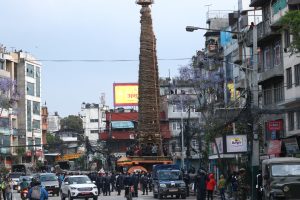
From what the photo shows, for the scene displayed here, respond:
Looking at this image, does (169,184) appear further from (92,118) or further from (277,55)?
(92,118)

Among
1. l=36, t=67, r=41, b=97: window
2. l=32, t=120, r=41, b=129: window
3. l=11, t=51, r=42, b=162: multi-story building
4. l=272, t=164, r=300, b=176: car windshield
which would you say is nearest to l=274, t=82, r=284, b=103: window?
l=272, t=164, r=300, b=176: car windshield

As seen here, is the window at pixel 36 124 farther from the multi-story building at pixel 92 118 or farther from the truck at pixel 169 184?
the truck at pixel 169 184

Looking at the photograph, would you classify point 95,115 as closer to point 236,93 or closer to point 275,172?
point 236,93

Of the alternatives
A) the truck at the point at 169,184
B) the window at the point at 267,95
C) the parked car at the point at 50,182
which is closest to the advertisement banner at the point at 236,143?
the truck at the point at 169,184

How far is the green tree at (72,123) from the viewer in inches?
7308

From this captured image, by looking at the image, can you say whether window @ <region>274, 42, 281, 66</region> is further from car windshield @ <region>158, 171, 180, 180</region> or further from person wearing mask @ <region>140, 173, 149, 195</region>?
person wearing mask @ <region>140, 173, 149, 195</region>

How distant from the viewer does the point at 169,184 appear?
52156 millimetres

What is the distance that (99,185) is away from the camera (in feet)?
209

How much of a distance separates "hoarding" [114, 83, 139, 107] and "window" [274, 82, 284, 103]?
81.1 meters

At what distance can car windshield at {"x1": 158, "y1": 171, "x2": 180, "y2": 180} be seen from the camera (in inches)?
2092

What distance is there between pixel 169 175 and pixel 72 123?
444 ft

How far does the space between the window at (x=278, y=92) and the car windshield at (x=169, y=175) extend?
8.85 meters

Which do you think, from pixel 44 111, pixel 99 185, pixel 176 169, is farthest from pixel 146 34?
pixel 44 111

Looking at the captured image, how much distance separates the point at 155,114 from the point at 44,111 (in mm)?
56465
